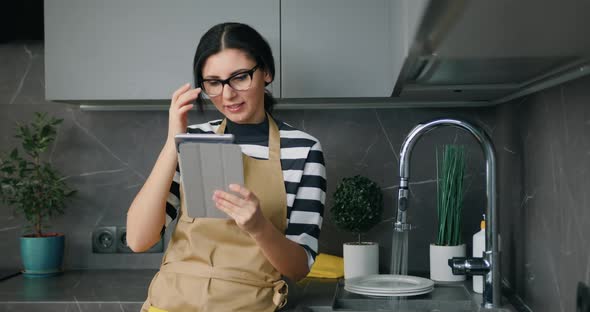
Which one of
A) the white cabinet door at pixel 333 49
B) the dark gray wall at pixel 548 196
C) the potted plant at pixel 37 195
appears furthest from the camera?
the potted plant at pixel 37 195

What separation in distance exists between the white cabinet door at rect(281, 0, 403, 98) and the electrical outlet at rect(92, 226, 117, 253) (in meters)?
0.80

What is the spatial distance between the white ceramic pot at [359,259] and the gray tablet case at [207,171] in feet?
2.32

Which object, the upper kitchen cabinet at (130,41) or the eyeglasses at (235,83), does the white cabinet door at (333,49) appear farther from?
the eyeglasses at (235,83)

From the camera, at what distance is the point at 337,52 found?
5.95 feet

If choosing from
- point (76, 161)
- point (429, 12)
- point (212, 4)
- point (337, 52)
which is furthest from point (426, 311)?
point (76, 161)

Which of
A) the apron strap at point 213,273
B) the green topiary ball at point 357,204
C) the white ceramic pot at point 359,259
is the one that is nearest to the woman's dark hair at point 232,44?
the apron strap at point 213,273

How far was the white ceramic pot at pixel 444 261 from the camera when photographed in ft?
6.20

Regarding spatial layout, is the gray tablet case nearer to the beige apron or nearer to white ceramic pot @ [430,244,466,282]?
the beige apron

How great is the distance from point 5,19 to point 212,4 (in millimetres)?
717

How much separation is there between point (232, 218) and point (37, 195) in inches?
38.6

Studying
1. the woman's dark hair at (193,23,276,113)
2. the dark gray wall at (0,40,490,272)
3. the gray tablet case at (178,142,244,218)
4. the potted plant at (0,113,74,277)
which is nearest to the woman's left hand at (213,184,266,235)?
the gray tablet case at (178,142,244,218)

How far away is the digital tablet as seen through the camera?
1.22 m

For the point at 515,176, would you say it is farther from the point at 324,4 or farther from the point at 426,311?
the point at 324,4

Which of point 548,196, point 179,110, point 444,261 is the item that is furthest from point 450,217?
point 179,110
